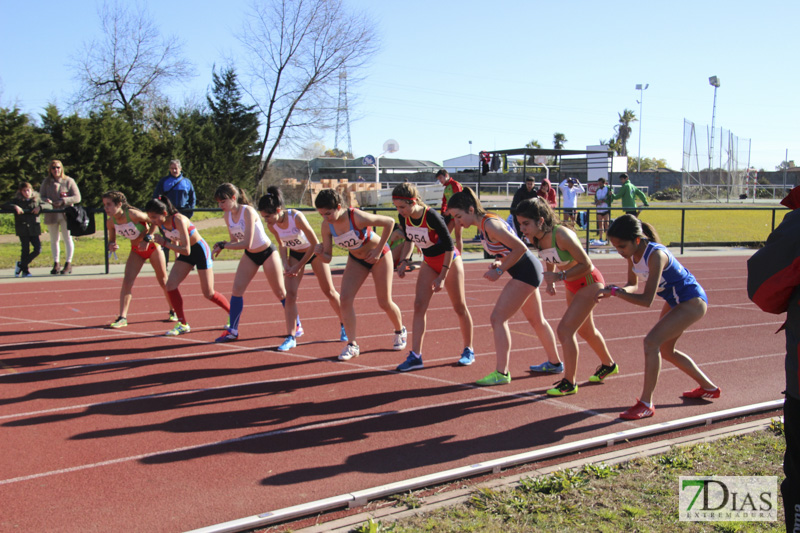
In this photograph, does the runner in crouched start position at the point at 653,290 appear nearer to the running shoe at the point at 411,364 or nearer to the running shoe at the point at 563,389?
the running shoe at the point at 563,389

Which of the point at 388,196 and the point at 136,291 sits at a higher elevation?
the point at 388,196

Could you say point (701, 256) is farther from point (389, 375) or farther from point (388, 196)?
point (388, 196)

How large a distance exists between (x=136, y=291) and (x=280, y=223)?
565 cm

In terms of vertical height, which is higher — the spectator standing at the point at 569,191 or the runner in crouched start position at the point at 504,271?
the spectator standing at the point at 569,191

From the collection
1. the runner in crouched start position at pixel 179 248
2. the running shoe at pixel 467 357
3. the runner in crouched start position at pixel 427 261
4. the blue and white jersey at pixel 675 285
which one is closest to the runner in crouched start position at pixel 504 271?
the runner in crouched start position at pixel 427 261

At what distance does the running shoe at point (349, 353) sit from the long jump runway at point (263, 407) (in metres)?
0.12

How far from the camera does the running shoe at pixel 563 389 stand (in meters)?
6.09

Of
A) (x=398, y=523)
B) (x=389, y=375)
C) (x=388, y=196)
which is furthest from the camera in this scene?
(x=388, y=196)

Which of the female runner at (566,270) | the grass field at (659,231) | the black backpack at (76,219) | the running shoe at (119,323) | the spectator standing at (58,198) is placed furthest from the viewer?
the grass field at (659,231)

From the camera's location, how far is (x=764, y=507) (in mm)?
3832

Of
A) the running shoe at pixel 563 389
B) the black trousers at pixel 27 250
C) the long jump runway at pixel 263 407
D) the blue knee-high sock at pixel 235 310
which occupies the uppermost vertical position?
the black trousers at pixel 27 250

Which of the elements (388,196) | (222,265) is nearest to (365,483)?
(222,265)

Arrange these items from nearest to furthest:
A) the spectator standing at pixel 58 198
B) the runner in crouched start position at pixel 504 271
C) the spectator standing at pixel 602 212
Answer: the runner in crouched start position at pixel 504 271 → the spectator standing at pixel 58 198 → the spectator standing at pixel 602 212

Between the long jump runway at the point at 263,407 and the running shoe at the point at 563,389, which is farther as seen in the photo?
the running shoe at the point at 563,389
